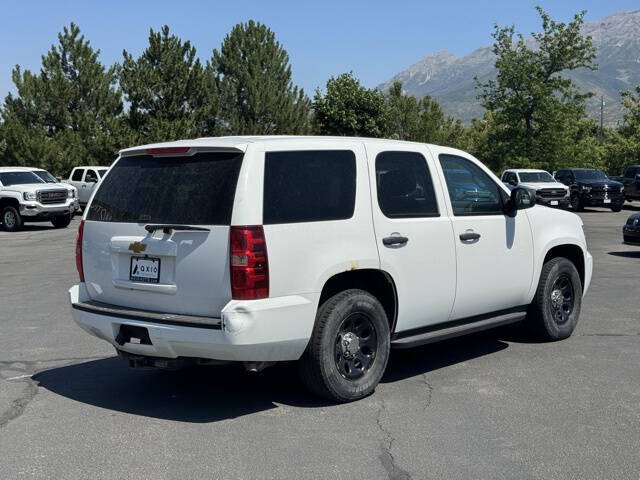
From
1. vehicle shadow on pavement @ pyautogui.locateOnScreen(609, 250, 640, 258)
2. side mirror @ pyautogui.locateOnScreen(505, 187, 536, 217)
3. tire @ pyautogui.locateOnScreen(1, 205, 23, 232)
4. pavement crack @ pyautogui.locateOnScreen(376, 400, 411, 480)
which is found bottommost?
vehicle shadow on pavement @ pyautogui.locateOnScreen(609, 250, 640, 258)

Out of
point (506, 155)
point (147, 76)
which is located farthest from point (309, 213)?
point (506, 155)

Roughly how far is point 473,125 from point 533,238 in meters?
77.3

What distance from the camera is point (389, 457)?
15.0 feet

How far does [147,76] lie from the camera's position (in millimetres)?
42188

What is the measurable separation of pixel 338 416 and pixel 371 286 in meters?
1.08

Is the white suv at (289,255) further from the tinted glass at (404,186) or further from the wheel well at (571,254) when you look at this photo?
the wheel well at (571,254)

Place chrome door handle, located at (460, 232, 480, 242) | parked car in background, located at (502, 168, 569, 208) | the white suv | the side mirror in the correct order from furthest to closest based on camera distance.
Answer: parked car in background, located at (502, 168, 569, 208) < the side mirror < chrome door handle, located at (460, 232, 480, 242) < the white suv

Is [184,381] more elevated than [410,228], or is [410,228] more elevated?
[410,228]

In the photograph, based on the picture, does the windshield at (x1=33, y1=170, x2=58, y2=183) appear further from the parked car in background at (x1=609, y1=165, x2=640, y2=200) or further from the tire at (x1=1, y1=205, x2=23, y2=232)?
the parked car in background at (x1=609, y1=165, x2=640, y2=200)

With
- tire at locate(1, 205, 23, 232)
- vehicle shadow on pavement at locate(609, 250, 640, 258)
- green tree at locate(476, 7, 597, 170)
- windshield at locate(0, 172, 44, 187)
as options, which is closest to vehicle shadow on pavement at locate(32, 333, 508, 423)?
vehicle shadow on pavement at locate(609, 250, 640, 258)

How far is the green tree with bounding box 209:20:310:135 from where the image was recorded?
4781cm

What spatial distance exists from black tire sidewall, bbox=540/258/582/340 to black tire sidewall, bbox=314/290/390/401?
2.21m

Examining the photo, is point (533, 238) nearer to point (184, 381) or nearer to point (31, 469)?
point (184, 381)

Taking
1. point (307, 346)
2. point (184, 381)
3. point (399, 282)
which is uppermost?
point (399, 282)
